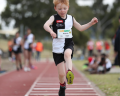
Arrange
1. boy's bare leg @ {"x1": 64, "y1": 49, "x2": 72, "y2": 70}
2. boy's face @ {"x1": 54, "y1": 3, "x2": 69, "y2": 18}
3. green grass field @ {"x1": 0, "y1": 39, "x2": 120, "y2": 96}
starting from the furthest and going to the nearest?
green grass field @ {"x1": 0, "y1": 39, "x2": 120, "y2": 96}, boy's face @ {"x1": 54, "y1": 3, "x2": 69, "y2": 18}, boy's bare leg @ {"x1": 64, "y1": 49, "x2": 72, "y2": 70}

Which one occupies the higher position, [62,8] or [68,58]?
[62,8]

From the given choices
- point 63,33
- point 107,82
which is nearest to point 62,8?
point 63,33

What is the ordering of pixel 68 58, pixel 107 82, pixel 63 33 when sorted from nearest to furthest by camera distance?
1. pixel 68 58
2. pixel 63 33
3. pixel 107 82

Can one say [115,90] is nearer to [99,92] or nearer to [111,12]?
[99,92]

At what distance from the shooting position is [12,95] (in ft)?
16.8

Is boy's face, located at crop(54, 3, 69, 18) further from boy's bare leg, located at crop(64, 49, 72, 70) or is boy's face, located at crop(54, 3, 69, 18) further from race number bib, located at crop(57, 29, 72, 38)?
boy's bare leg, located at crop(64, 49, 72, 70)

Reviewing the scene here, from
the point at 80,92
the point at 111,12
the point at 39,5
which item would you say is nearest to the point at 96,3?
the point at 111,12

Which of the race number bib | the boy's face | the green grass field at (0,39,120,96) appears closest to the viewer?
the boy's face

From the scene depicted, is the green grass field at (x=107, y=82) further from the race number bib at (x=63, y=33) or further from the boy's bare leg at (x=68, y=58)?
the race number bib at (x=63, y=33)

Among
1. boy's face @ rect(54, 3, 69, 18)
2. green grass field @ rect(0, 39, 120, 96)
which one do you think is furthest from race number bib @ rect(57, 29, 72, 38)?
green grass field @ rect(0, 39, 120, 96)

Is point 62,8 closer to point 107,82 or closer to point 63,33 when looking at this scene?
point 63,33

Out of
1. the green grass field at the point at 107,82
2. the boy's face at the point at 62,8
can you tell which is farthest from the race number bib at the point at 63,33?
the green grass field at the point at 107,82

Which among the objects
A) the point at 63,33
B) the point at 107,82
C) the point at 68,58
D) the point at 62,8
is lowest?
the point at 107,82

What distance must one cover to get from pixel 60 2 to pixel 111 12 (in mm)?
61191
